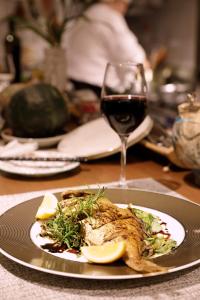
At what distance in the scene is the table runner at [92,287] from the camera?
60 cm

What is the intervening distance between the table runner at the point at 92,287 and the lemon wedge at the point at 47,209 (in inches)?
4.2

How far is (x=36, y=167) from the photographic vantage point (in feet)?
3.76

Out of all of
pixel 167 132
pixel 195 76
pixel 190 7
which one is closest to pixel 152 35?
pixel 190 7

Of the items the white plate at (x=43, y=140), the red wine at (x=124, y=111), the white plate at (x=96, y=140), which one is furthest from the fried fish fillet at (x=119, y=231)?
the white plate at (x=43, y=140)

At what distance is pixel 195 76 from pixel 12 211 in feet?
13.8

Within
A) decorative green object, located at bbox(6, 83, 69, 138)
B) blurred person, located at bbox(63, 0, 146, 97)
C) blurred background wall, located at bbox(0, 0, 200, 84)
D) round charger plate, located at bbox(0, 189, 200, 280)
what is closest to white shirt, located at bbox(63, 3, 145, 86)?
blurred person, located at bbox(63, 0, 146, 97)

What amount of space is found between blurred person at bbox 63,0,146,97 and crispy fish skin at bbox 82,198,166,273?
2.13m

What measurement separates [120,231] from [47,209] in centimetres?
17

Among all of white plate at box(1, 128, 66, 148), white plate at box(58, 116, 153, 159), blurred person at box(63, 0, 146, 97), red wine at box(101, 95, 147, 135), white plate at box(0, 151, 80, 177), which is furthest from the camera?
blurred person at box(63, 0, 146, 97)

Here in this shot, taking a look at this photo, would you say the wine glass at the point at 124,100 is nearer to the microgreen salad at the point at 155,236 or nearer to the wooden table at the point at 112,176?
the wooden table at the point at 112,176

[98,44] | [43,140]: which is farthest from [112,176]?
[98,44]

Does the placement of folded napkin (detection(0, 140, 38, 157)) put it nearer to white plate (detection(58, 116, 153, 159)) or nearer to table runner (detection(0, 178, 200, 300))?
white plate (detection(58, 116, 153, 159))

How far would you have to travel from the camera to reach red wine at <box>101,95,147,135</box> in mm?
974

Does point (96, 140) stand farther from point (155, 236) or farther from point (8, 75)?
point (8, 75)
